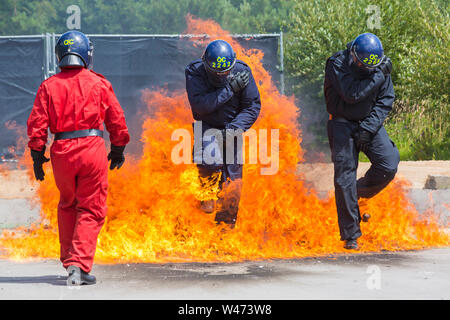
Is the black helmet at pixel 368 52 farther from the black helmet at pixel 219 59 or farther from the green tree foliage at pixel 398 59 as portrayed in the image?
the green tree foliage at pixel 398 59

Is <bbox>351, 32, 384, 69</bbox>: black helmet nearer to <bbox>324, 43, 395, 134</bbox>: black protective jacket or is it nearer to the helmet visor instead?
the helmet visor

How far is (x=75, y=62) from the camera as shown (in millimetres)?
5844

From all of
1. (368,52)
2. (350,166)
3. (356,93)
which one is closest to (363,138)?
(350,166)

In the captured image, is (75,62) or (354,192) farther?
(354,192)

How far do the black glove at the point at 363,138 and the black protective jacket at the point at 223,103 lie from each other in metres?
1.01

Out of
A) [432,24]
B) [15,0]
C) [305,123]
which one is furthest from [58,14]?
[432,24]

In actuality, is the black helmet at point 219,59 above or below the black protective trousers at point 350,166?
above

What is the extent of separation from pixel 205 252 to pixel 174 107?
2.45 meters

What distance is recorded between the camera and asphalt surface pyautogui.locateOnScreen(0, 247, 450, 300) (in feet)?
16.5

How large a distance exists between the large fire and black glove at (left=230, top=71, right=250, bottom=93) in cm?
91

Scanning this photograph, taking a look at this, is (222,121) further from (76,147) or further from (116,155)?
(76,147)

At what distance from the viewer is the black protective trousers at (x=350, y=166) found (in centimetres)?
727

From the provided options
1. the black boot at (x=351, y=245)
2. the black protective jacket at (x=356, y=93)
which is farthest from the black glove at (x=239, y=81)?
the black boot at (x=351, y=245)
